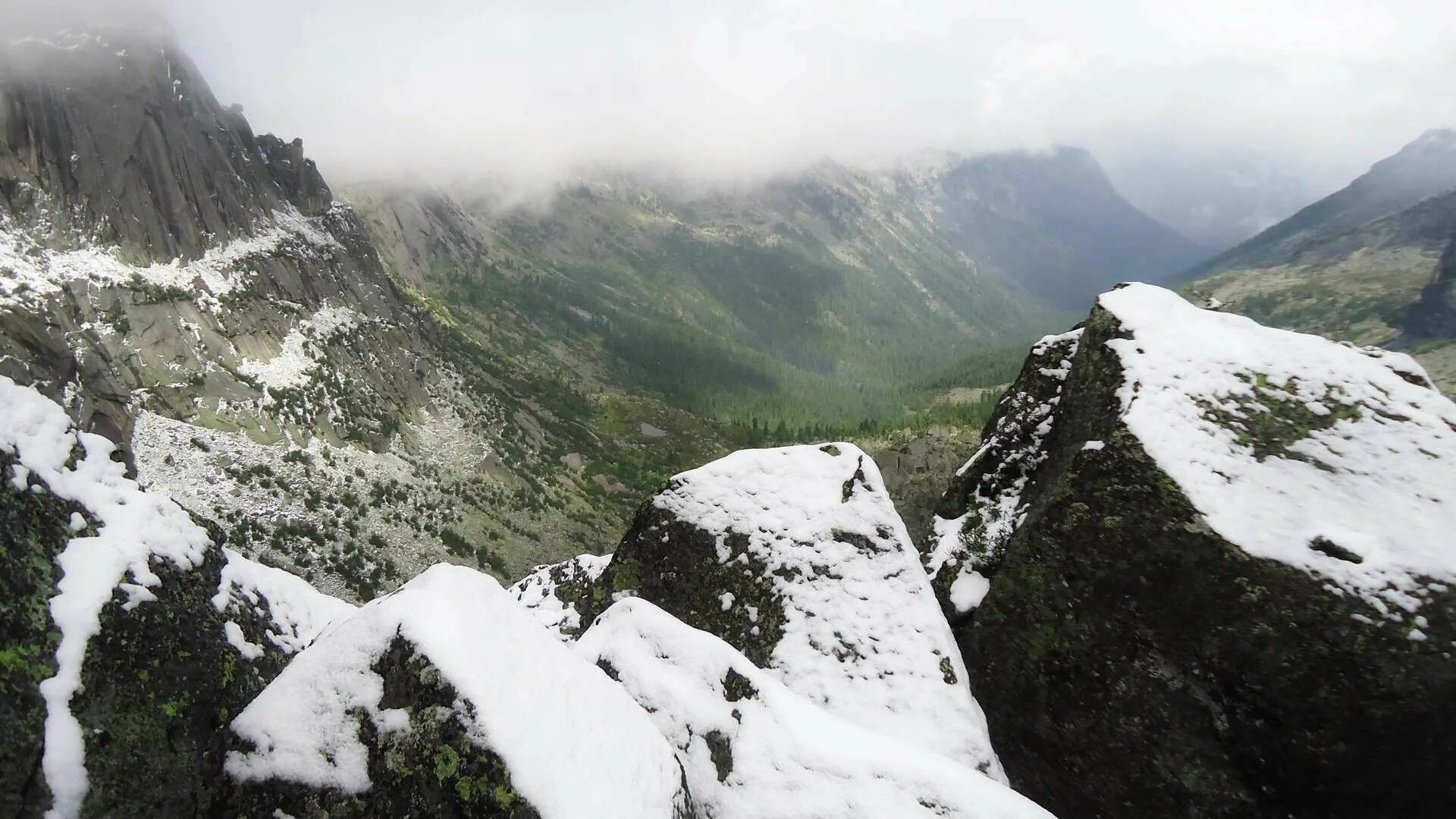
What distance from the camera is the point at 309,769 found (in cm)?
633

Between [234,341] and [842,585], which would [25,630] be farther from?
[234,341]

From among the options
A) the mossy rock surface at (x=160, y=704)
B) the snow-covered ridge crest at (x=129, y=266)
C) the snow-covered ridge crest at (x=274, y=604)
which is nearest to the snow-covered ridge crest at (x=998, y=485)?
the snow-covered ridge crest at (x=274, y=604)

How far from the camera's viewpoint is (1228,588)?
32.4ft

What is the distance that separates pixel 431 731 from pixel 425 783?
45 centimetres

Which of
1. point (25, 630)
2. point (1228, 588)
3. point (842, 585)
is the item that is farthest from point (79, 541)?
point (1228, 588)

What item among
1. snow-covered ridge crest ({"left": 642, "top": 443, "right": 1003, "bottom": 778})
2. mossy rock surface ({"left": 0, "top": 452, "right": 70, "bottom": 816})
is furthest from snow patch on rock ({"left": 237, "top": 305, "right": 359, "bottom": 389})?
mossy rock surface ({"left": 0, "top": 452, "right": 70, "bottom": 816})

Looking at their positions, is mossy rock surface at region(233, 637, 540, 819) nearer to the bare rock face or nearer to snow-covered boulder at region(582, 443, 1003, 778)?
snow-covered boulder at region(582, 443, 1003, 778)

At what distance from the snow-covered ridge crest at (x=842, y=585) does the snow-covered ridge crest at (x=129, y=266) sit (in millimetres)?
47710

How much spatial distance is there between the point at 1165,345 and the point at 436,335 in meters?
128

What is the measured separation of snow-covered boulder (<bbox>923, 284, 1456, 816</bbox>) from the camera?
8969 mm

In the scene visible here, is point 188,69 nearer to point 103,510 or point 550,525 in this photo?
point 550,525

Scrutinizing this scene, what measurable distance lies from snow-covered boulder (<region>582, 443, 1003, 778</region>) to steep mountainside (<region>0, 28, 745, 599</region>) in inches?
1108

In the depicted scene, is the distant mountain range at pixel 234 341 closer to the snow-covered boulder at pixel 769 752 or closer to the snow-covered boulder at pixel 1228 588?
the snow-covered boulder at pixel 769 752

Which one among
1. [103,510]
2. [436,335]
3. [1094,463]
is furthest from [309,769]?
[436,335]
